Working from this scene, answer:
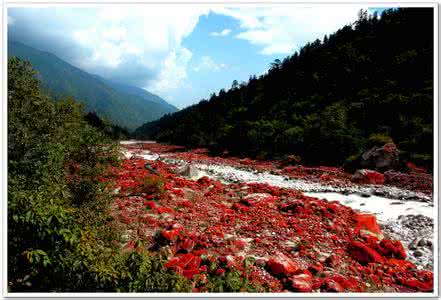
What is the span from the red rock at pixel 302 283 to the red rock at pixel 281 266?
1.03 ft

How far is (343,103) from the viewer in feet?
150

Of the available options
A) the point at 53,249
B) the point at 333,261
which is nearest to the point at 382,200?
the point at 333,261

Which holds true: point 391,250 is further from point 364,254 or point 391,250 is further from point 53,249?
point 53,249

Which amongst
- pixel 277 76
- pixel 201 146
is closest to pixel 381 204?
pixel 201 146

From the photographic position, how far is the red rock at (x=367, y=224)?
43.6 ft

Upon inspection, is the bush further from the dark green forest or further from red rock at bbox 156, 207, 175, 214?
red rock at bbox 156, 207, 175, 214

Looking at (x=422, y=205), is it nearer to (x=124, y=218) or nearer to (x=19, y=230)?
(x=124, y=218)

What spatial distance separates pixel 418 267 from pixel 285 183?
563 inches

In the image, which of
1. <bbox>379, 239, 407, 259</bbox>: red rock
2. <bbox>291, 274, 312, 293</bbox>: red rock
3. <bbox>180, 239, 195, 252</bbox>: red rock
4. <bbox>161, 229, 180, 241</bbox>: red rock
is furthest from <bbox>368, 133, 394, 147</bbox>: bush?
<bbox>180, 239, 195, 252</bbox>: red rock

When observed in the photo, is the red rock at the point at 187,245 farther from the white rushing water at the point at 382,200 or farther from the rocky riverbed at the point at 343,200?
the white rushing water at the point at 382,200

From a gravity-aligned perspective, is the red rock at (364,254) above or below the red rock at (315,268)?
above

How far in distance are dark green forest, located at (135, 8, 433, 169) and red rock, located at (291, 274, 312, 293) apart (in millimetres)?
21600

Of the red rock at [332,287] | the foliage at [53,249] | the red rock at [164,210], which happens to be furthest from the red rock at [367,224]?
the foliage at [53,249]

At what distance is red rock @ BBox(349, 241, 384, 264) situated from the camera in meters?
10.4
